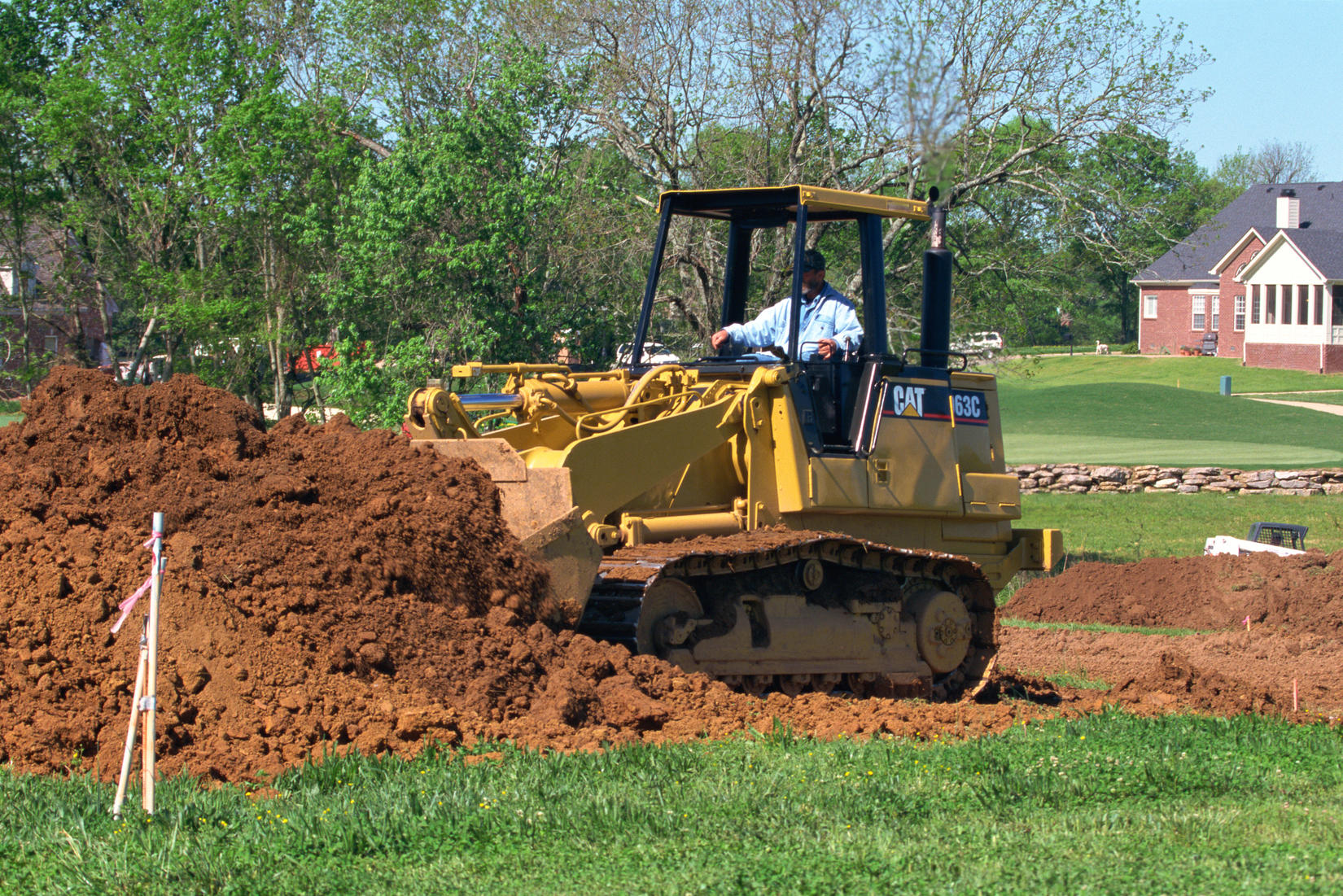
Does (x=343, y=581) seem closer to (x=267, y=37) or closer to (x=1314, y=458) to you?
(x=267, y=37)

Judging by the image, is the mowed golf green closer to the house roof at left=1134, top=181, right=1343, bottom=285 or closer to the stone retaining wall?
the stone retaining wall

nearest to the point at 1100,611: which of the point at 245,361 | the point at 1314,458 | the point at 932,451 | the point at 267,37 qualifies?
the point at 932,451

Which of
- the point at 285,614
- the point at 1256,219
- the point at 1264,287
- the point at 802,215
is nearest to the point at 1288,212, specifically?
the point at 1256,219

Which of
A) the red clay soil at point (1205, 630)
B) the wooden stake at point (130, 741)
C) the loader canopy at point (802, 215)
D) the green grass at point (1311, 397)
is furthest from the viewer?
the green grass at point (1311, 397)

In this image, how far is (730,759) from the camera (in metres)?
6.41

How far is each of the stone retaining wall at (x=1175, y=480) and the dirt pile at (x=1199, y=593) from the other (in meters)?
12.4

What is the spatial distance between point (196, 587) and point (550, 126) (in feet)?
49.3

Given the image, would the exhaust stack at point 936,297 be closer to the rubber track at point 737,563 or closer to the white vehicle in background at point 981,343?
the rubber track at point 737,563

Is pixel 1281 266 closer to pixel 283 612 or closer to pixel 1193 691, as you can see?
pixel 1193 691

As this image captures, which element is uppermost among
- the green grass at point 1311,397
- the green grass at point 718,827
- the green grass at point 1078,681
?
the green grass at point 1311,397

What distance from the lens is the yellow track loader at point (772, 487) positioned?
806cm

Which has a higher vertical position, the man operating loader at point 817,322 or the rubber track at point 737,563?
the man operating loader at point 817,322

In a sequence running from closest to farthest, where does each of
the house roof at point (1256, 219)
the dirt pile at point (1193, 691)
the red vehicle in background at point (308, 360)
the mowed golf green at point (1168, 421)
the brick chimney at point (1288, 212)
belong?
the dirt pile at point (1193, 691)
the red vehicle in background at point (308, 360)
the mowed golf green at point (1168, 421)
the brick chimney at point (1288, 212)
the house roof at point (1256, 219)

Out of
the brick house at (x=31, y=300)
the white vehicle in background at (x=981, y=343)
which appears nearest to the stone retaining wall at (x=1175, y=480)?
the white vehicle in background at (x=981, y=343)
